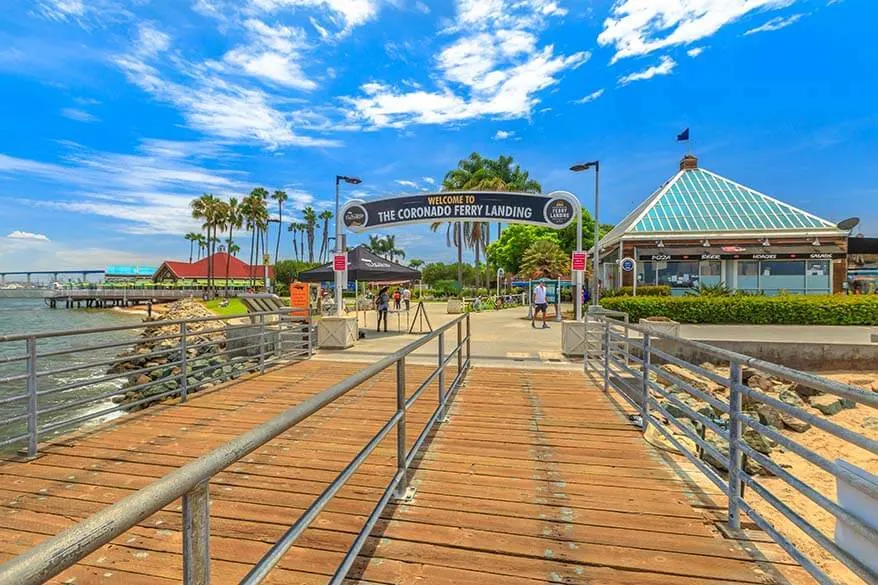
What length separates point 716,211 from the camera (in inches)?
951

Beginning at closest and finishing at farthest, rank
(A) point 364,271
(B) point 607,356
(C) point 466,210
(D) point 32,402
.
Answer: (D) point 32,402 → (B) point 607,356 → (C) point 466,210 → (A) point 364,271

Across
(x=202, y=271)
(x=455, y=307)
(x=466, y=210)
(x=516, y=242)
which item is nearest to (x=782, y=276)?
(x=455, y=307)

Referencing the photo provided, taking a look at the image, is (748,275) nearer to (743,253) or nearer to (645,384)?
(743,253)

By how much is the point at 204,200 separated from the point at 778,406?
60.0m

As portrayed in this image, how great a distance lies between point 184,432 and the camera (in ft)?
15.1

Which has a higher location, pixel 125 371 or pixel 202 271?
pixel 202 271

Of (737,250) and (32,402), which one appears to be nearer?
(32,402)

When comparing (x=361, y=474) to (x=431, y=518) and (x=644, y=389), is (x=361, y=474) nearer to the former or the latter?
(x=431, y=518)

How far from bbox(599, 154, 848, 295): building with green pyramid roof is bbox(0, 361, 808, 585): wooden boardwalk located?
1957 centimetres

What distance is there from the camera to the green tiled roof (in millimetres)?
22703

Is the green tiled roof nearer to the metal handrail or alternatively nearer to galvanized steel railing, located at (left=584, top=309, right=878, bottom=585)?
galvanized steel railing, located at (left=584, top=309, right=878, bottom=585)

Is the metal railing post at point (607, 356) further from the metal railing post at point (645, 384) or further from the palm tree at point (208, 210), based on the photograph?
the palm tree at point (208, 210)

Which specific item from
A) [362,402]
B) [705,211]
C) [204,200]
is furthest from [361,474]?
[204,200]

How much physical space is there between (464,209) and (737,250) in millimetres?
17371
